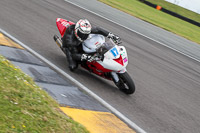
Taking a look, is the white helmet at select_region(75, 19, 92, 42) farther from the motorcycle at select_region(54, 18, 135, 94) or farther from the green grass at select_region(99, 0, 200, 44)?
the green grass at select_region(99, 0, 200, 44)

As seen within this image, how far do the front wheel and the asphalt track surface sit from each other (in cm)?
16

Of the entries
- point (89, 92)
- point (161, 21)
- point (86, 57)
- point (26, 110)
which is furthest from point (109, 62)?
point (161, 21)

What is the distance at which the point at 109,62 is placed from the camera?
6.12 meters

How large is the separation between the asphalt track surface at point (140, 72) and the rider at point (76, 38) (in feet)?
1.22

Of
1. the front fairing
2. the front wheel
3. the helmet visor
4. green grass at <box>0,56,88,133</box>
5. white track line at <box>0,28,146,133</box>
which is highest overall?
the helmet visor

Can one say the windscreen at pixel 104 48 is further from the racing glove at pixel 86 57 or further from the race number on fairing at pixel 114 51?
the racing glove at pixel 86 57

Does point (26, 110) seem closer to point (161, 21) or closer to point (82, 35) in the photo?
point (82, 35)

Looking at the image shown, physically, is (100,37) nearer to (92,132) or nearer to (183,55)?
(92,132)

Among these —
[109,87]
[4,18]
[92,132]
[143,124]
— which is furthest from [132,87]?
[4,18]

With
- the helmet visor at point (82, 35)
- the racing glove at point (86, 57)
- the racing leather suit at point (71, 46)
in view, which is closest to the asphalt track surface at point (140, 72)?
the racing leather suit at point (71, 46)

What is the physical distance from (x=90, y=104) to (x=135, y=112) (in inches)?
40.1

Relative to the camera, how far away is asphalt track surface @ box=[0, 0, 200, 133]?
5.70 meters

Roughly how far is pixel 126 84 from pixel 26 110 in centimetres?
313

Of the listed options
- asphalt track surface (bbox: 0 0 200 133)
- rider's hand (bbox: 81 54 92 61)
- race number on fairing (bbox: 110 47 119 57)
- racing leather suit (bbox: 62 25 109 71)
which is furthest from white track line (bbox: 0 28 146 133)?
race number on fairing (bbox: 110 47 119 57)
